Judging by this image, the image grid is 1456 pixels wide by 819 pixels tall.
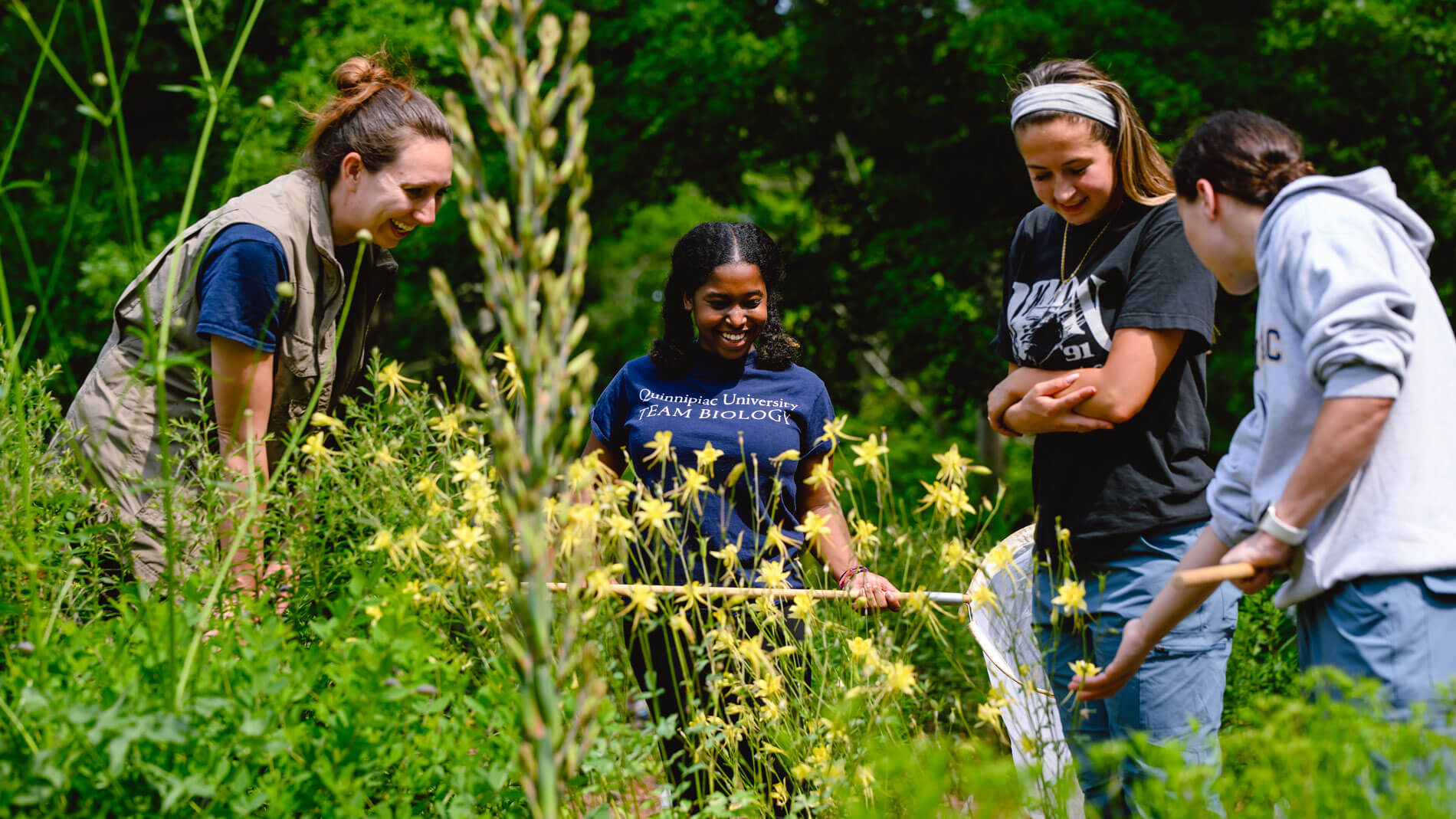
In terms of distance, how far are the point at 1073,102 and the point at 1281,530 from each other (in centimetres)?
114

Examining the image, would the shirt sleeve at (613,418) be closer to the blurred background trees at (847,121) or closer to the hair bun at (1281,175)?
the hair bun at (1281,175)

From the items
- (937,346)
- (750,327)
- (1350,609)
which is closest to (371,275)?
(750,327)

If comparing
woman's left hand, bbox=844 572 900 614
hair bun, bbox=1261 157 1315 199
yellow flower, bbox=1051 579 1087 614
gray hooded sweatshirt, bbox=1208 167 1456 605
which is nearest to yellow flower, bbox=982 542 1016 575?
yellow flower, bbox=1051 579 1087 614

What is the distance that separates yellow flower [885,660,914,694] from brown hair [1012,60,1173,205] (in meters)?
1.26

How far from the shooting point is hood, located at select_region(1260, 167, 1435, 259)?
176cm

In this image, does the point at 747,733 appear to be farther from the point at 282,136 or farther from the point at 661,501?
the point at 282,136

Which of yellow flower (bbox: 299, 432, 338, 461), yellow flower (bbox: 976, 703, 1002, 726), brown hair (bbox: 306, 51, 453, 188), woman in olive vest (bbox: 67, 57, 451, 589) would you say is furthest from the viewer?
brown hair (bbox: 306, 51, 453, 188)

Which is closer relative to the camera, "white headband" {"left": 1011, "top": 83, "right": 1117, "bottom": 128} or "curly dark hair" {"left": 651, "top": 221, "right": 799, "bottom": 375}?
"white headband" {"left": 1011, "top": 83, "right": 1117, "bottom": 128}

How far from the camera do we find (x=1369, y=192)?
1765 mm

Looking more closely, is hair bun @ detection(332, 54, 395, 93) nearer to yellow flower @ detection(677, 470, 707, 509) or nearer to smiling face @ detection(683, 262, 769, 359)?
smiling face @ detection(683, 262, 769, 359)

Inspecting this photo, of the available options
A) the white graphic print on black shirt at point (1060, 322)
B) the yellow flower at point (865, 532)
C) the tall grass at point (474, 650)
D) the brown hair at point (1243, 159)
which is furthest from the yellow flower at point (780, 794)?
the brown hair at point (1243, 159)

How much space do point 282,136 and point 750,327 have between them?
745 centimetres

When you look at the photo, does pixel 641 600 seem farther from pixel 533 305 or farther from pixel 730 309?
pixel 730 309

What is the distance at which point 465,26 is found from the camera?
118 centimetres
